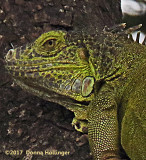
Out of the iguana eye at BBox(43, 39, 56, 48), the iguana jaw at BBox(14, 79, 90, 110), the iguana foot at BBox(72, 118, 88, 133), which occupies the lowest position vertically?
the iguana foot at BBox(72, 118, 88, 133)

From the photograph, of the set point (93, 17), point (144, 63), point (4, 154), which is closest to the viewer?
point (144, 63)

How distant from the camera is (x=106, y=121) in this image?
95.6 inches

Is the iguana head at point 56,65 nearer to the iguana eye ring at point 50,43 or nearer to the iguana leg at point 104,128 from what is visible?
the iguana eye ring at point 50,43

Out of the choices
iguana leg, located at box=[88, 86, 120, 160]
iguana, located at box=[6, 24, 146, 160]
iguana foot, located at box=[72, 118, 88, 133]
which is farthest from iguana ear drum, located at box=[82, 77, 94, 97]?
iguana foot, located at box=[72, 118, 88, 133]

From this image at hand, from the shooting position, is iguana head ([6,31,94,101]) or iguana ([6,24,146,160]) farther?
iguana head ([6,31,94,101])

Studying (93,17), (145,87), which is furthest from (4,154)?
(93,17)

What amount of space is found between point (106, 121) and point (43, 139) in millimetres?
776

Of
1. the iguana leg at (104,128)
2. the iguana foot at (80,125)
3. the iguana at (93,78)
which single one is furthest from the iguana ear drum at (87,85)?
the iguana foot at (80,125)

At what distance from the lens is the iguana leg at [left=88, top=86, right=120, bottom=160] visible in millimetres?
2400

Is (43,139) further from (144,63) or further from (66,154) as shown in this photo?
(144,63)

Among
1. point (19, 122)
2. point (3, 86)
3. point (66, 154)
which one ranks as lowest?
point (66, 154)

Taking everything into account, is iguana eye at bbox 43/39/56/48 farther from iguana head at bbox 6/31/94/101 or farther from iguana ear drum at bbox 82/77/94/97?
iguana ear drum at bbox 82/77/94/97

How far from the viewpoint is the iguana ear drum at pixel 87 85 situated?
8.41ft

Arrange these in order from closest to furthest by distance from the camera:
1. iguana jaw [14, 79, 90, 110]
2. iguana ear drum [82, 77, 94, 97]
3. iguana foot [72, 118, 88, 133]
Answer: iguana ear drum [82, 77, 94, 97] < iguana jaw [14, 79, 90, 110] < iguana foot [72, 118, 88, 133]
